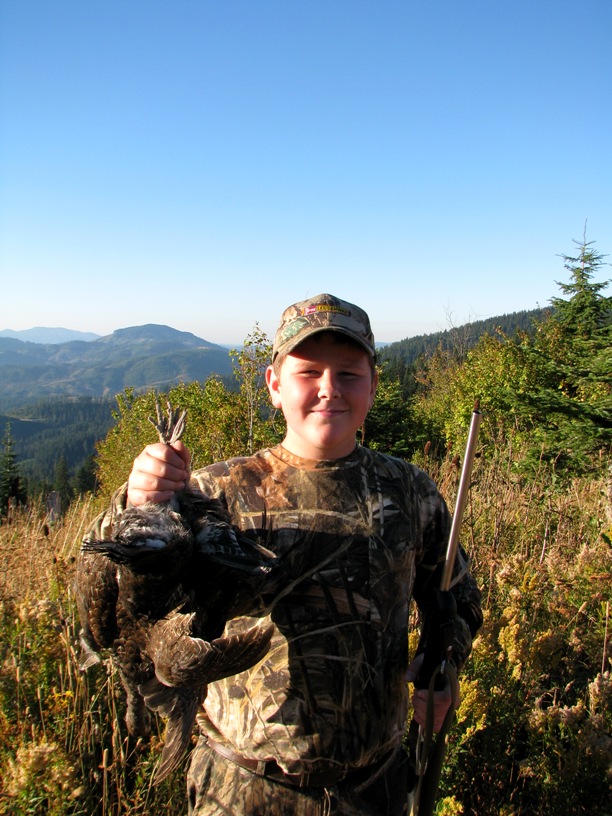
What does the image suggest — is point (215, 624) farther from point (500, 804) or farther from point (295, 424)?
point (500, 804)

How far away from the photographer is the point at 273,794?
62.4 inches

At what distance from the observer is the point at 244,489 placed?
179 centimetres

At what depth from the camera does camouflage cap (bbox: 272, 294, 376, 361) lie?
1768 millimetres

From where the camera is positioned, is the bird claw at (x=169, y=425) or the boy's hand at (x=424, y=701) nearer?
the bird claw at (x=169, y=425)

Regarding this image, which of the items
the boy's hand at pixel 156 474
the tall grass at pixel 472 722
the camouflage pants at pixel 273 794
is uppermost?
the boy's hand at pixel 156 474

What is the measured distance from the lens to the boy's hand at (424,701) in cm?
169

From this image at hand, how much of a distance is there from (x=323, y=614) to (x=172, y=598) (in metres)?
0.53

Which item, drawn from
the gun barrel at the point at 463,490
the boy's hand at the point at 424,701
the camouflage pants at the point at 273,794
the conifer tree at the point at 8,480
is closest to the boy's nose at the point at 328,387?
the gun barrel at the point at 463,490

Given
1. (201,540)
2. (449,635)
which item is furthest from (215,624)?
(449,635)

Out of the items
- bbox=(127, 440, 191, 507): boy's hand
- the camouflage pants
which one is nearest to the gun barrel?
the camouflage pants

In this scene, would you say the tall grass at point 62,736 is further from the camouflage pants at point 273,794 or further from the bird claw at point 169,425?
the bird claw at point 169,425

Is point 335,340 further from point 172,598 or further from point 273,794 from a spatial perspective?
point 273,794

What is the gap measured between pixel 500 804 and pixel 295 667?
5.13ft

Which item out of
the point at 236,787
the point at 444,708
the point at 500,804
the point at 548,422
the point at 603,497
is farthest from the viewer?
the point at 548,422
